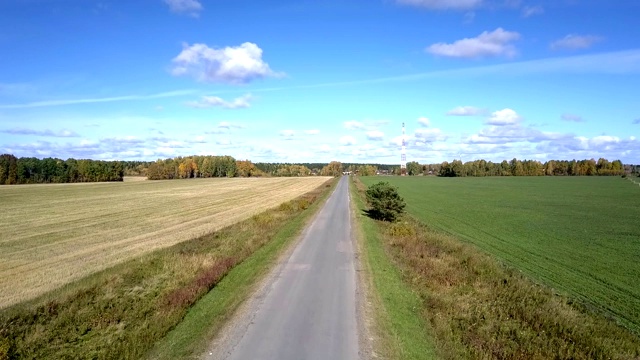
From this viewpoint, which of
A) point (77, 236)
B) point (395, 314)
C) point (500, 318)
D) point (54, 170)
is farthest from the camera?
point (54, 170)

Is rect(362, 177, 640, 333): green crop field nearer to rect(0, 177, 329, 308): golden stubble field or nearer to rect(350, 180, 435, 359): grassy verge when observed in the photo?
rect(350, 180, 435, 359): grassy verge

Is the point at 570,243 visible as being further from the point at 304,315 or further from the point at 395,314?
the point at 304,315

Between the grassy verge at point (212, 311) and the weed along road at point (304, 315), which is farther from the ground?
the weed along road at point (304, 315)

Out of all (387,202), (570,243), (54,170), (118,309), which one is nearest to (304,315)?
(118,309)

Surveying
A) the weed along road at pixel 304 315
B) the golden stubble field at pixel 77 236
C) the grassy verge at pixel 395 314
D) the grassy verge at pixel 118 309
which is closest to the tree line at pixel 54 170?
the golden stubble field at pixel 77 236

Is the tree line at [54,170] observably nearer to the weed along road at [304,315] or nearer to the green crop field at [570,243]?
the green crop field at [570,243]

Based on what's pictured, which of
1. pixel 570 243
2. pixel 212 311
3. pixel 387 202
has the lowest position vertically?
pixel 570 243

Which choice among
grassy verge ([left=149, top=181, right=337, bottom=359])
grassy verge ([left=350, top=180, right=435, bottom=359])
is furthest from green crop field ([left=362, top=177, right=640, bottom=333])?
grassy verge ([left=149, top=181, right=337, bottom=359])
